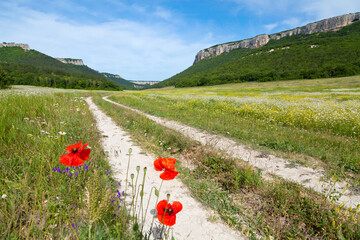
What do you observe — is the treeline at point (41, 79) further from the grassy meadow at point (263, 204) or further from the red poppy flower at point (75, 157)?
the red poppy flower at point (75, 157)

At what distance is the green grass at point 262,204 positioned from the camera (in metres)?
2.44

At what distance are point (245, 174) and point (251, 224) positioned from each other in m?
1.16

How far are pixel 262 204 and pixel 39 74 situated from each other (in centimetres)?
13135

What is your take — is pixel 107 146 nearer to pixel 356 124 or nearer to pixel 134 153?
pixel 134 153

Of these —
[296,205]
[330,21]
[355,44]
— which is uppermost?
[330,21]

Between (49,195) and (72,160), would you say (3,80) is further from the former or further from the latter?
(72,160)

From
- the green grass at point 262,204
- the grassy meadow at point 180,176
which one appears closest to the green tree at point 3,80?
the grassy meadow at point 180,176

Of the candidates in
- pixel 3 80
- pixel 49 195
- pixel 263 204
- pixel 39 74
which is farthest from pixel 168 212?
pixel 39 74

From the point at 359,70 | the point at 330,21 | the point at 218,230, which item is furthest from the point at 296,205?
the point at 330,21

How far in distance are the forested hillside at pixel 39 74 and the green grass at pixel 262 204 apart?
55674 millimetres

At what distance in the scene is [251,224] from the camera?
8.71ft

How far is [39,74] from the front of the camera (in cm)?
9750

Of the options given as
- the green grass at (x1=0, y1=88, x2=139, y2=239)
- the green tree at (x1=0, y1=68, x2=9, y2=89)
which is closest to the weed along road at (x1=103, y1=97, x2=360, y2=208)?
the green grass at (x1=0, y1=88, x2=139, y2=239)

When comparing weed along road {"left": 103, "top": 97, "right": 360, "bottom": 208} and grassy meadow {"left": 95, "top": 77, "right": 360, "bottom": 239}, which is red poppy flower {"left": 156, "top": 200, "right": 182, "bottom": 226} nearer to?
grassy meadow {"left": 95, "top": 77, "right": 360, "bottom": 239}
